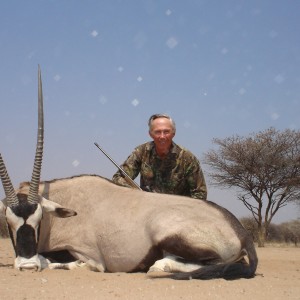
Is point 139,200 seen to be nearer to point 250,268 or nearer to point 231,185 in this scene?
point 250,268

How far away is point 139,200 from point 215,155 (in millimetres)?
14623

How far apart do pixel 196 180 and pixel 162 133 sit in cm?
64

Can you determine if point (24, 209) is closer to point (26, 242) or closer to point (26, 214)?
point (26, 214)

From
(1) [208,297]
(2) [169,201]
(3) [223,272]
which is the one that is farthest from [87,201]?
(1) [208,297]

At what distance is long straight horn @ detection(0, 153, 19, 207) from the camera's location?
4.67 meters

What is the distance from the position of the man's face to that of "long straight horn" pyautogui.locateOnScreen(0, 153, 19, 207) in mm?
1667

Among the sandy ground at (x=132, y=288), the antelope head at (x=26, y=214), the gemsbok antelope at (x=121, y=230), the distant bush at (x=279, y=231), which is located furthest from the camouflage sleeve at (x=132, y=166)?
the distant bush at (x=279, y=231)

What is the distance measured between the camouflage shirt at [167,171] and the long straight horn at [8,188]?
4.53ft

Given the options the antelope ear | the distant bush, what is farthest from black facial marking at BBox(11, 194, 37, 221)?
the distant bush

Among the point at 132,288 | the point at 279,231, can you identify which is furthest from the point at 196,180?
the point at 279,231

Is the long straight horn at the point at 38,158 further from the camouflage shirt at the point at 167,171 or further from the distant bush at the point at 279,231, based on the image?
the distant bush at the point at 279,231

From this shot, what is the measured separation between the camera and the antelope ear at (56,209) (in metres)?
4.78

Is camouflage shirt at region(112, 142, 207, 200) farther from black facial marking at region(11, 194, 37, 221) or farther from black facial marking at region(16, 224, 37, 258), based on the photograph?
black facial marking at region(16, 224, 37, 258)

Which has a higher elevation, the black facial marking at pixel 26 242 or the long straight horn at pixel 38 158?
the long straight horn at pixel 38 158
